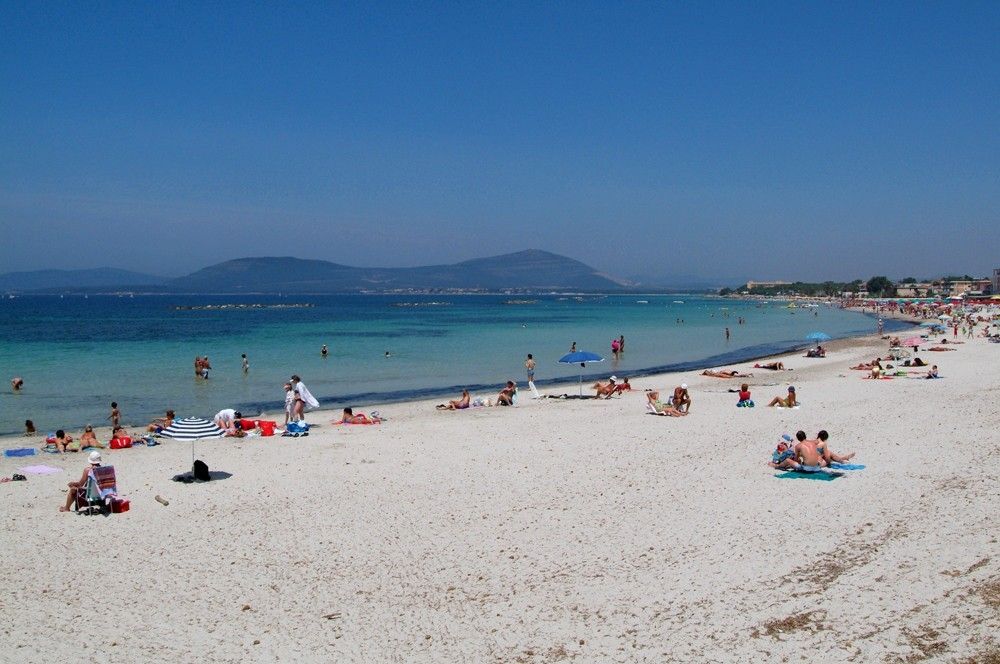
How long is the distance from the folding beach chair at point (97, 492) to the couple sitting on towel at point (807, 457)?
32.7 feet

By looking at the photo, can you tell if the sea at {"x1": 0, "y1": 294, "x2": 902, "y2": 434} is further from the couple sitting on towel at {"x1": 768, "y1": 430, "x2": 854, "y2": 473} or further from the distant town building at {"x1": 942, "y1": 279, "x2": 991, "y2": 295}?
the distant town building at {"x1": 942, "y1": 279, "x2": 991, "y2": 295}

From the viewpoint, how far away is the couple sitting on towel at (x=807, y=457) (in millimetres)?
11719

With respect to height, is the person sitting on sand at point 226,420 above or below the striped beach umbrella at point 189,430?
below

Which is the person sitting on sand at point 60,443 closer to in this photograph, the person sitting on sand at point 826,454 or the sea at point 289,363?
the sea at point 289,363

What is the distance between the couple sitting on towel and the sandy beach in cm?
33

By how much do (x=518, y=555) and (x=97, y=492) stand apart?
19.3ft

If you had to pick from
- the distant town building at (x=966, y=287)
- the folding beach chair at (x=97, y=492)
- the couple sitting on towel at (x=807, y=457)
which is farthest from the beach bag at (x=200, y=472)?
the distant town building at (x=966, y=287)

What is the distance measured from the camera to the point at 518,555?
27.9 feet

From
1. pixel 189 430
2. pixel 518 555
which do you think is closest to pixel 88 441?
pixel 189 430

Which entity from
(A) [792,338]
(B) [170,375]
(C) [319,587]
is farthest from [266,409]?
(A) [792,338]

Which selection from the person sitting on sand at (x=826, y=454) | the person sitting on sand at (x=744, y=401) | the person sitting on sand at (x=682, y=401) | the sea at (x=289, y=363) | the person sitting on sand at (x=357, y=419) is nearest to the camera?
the person sitting on sand at (x=826, y=454)

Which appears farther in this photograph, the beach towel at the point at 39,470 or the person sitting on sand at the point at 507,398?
the person sitting on sand at the point at 507,398

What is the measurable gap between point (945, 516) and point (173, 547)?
935 centimetres

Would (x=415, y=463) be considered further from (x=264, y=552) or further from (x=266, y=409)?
(x=266, y=409)
